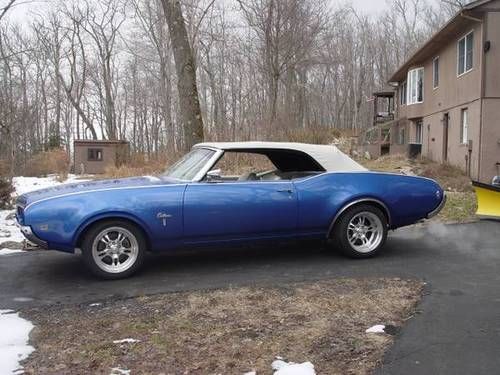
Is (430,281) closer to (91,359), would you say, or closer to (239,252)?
(239,252)

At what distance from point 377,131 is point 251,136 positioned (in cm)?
1355

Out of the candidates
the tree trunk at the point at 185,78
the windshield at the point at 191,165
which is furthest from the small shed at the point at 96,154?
the windshield at the point at 191,165

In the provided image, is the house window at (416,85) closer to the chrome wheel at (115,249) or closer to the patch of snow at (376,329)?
the chrome wheel at (115,249)

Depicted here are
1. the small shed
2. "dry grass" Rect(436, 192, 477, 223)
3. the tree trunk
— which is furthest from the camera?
the small shed

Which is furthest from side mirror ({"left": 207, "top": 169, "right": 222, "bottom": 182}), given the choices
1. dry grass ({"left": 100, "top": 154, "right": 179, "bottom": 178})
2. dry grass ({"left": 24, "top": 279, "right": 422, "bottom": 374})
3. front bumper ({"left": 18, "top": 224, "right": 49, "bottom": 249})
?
dry grass ({"left": 100, "top": 154, "right": 179, "bottom": 178})

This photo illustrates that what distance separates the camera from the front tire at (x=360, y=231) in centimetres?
667

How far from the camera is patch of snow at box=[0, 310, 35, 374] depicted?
3697mm

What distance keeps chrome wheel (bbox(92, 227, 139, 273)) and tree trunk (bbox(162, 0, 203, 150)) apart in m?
6.86

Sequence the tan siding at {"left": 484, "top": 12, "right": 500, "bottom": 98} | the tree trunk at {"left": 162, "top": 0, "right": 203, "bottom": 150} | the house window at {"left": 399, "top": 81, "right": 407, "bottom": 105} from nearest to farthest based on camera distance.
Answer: the tree trunk at {"left": 162, "top": 0, "right": 203, "bottom": 150}
the tan siding at {"left": 484, "top": 12, "right": 500, "bottom": 98}
the house window at {"left": 399, "top": 81, "right": 407, "bottom": 105}

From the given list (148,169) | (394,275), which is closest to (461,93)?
(148,169)

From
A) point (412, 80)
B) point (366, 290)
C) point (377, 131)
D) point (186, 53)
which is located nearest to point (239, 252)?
point (366, 290)

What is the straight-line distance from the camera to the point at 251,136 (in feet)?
63.8

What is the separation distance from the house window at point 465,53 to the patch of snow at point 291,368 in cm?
1664

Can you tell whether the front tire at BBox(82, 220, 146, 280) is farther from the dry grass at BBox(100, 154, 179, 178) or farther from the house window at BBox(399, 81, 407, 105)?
the house window at BBox(399, 81, 407, 105)
